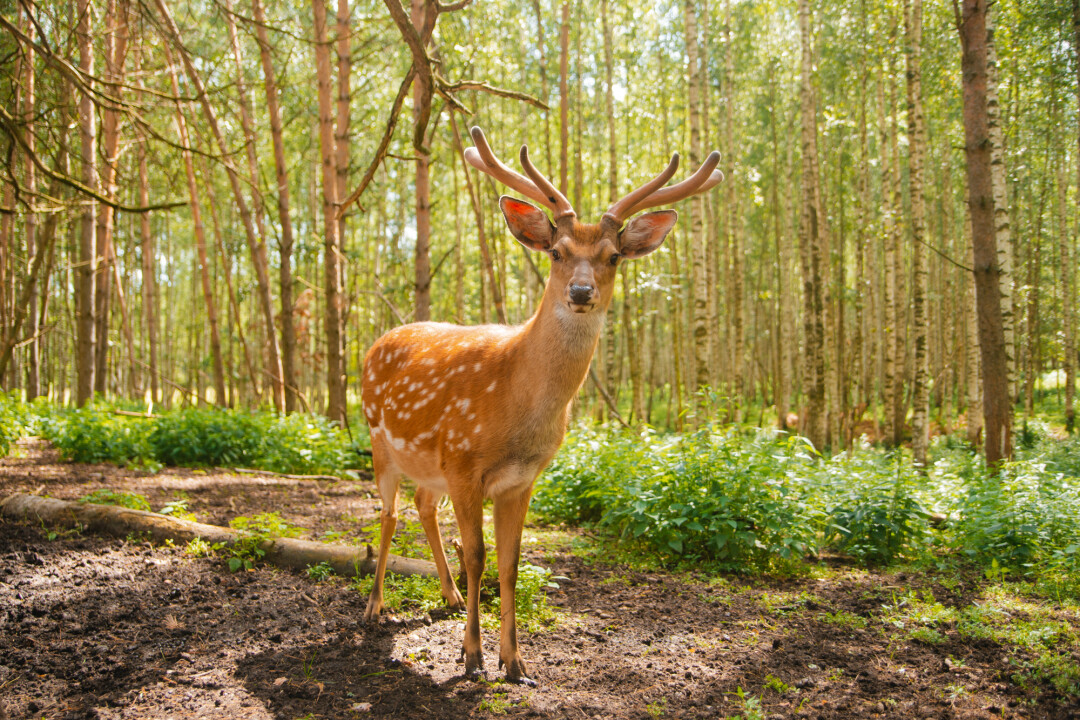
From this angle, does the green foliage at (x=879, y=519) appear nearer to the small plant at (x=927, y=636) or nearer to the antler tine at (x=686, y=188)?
the small plant at (x=927, y=636)

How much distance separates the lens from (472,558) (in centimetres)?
366

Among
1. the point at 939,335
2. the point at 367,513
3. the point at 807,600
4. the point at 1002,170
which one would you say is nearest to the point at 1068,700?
the point at 807,600

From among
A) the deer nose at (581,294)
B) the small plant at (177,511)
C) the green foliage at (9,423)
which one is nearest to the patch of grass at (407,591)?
the small plant at (177,511)

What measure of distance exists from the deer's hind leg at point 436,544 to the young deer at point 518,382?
0.43 m

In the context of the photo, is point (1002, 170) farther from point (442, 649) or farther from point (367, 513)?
point (442, 649)

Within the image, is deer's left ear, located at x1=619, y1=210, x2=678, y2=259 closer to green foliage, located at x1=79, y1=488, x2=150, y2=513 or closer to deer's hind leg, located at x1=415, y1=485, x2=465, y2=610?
deer's hind leg, located at x1=415, y1=485, x2=465, y2=610

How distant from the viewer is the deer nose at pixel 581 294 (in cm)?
338

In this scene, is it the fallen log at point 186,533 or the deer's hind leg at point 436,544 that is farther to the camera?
the fallen log at point 186,533

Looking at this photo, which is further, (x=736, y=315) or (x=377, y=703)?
(x=736, y=315)

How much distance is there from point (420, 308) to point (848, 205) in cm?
2030

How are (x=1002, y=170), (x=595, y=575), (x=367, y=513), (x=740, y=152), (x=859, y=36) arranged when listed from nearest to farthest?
(x=595, y=575) → (x=367, y=513) → (x=1002, y=170) → (x=859, y=36) → (x=740, y=152)

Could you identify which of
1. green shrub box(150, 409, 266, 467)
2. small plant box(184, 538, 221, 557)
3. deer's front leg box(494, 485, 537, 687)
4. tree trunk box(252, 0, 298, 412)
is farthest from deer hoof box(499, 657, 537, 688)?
tree trunk box(252, 0, 298, 412)

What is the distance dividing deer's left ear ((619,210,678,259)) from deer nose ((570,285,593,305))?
57cm

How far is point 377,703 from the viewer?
3.28 metres
